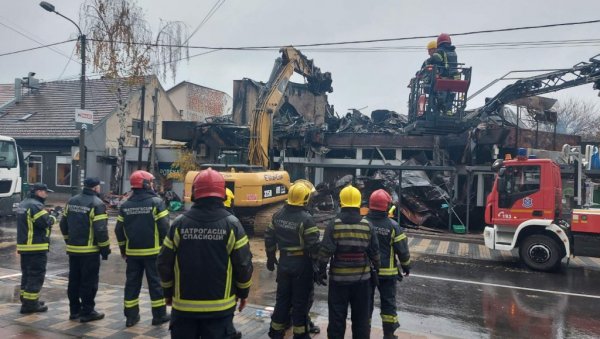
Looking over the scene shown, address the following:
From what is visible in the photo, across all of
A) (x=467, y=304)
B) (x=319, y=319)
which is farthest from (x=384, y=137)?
(x=319, y=319)

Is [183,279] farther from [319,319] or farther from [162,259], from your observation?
[319,319]

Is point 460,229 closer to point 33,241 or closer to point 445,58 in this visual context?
point 445,58

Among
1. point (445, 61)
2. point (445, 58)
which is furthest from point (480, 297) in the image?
point (445, 58)

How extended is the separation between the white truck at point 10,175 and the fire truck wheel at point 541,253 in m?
13.7

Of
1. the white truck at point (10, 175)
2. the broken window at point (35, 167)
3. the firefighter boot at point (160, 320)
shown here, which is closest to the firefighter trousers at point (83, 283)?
the firefighter boot at point (160, 320)

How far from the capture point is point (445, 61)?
1662 centimetres

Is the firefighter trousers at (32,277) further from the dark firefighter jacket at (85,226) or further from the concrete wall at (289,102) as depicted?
the concrete wall at (289,102)

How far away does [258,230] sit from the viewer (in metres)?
13.2

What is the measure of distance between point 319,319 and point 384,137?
13745 millimetres

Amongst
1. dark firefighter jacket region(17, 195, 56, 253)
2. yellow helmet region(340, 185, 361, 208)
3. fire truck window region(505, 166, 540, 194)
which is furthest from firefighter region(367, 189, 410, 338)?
fire truck window region(505, 166, 540, 194)

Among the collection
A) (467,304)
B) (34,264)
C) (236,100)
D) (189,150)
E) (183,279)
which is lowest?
(467,304)

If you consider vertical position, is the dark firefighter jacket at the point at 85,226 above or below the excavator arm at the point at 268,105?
below

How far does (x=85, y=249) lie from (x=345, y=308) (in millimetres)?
3209

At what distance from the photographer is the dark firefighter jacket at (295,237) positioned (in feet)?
17.1
